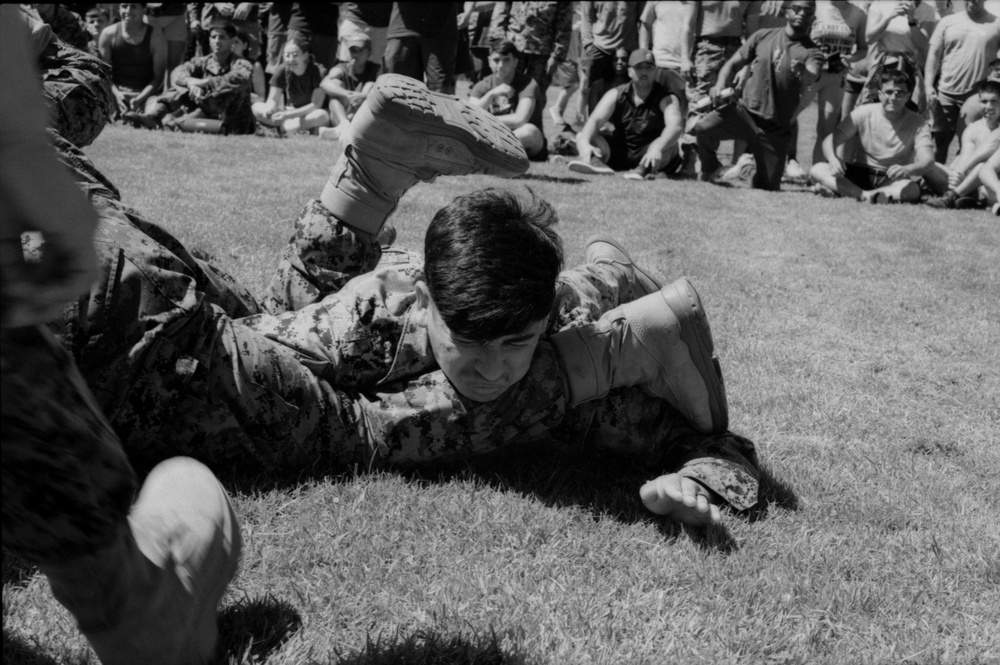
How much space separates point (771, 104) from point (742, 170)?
2.15ft

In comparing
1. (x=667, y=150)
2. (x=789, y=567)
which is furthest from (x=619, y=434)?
(x=667, y=150)

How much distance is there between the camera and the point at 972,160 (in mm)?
8258

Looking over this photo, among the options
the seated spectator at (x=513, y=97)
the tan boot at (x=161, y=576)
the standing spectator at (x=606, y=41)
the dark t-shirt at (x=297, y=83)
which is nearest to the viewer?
the tan boot at (x=161, y=576)

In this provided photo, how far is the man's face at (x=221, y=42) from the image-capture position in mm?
9766

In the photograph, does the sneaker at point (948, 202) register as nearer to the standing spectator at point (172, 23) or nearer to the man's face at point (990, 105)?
the man's face at point (990, 105)

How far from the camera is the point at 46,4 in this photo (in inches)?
192

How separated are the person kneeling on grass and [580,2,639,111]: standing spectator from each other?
7554 millimetres

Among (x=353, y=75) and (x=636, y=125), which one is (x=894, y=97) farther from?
(x=353, y=75)

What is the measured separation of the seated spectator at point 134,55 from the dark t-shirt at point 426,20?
3.15 m

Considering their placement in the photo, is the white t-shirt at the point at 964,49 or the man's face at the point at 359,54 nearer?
the white t-shirt at the point at 964,49

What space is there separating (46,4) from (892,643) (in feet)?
16.0

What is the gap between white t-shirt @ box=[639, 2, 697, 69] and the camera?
10.1 m

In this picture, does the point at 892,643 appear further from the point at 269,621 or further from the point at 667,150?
the point at 667,150

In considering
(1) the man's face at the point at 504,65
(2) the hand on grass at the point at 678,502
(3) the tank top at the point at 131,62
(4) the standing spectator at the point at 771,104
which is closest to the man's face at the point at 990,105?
(4) the standing spectator at the point at 771,104
